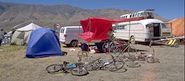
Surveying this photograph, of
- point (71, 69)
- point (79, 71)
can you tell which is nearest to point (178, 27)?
point (71, 69)

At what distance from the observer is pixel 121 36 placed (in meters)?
31.8

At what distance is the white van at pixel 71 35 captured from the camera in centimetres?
2560

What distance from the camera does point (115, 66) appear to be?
13062 mm

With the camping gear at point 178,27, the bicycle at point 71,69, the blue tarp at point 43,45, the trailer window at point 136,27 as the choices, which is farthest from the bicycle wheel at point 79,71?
the camping gear at point 178,27

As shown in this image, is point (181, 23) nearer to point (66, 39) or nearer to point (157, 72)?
point (66, 39)

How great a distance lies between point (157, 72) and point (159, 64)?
90.2 inches

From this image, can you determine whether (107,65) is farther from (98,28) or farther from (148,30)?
(148,30)

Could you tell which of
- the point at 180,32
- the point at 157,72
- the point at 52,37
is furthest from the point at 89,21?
the point at 180,32

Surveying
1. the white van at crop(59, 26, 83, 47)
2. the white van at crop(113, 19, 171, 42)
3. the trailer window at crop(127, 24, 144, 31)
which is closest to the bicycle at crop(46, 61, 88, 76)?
the white van at crop(59, 26, 83, 47)

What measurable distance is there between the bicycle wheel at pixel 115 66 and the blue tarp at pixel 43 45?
6249 millimetres

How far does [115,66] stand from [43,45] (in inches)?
264

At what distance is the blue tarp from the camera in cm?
1845

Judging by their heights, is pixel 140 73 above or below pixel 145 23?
below

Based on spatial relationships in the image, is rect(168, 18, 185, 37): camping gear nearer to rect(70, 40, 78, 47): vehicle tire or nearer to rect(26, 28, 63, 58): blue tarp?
rect(70, 40, 78, 47): vehicle tire
